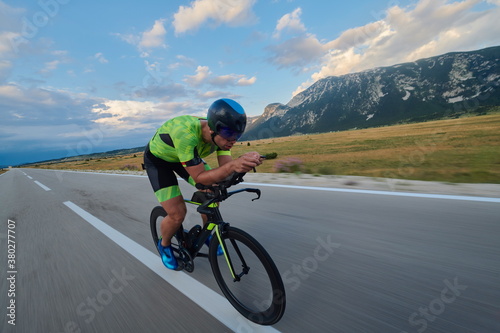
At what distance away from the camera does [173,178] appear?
8.66 feet

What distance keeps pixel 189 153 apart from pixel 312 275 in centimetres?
161

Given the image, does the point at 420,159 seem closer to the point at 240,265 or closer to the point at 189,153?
the point at 240,265

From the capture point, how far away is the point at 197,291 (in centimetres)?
225

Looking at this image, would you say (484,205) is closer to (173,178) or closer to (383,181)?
(383,181)

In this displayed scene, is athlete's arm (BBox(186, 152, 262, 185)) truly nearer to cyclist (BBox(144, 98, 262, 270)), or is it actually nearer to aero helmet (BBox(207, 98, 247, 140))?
cyclist (BBox(144, 98, 262, 270))

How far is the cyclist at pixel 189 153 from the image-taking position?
1.81 m

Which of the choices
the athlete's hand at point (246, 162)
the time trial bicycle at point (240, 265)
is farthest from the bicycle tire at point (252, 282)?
the athlete's hand at point (246, 162)

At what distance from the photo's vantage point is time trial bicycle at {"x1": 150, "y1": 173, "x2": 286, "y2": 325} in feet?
5.50

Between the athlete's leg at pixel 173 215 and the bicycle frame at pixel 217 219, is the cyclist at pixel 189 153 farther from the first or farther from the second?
the bicycle frame at pixel 217 219

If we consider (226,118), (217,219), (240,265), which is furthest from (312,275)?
(226,118)

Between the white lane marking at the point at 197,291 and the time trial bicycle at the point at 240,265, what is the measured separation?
0.22 ft

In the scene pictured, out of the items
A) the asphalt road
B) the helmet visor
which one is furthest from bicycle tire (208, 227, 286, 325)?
the helmet visor

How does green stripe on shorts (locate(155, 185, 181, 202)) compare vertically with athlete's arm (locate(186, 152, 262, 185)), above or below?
below

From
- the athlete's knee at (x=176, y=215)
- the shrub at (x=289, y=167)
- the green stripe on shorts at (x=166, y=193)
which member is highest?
the green stripe on shorts at (x=166, y=193)
